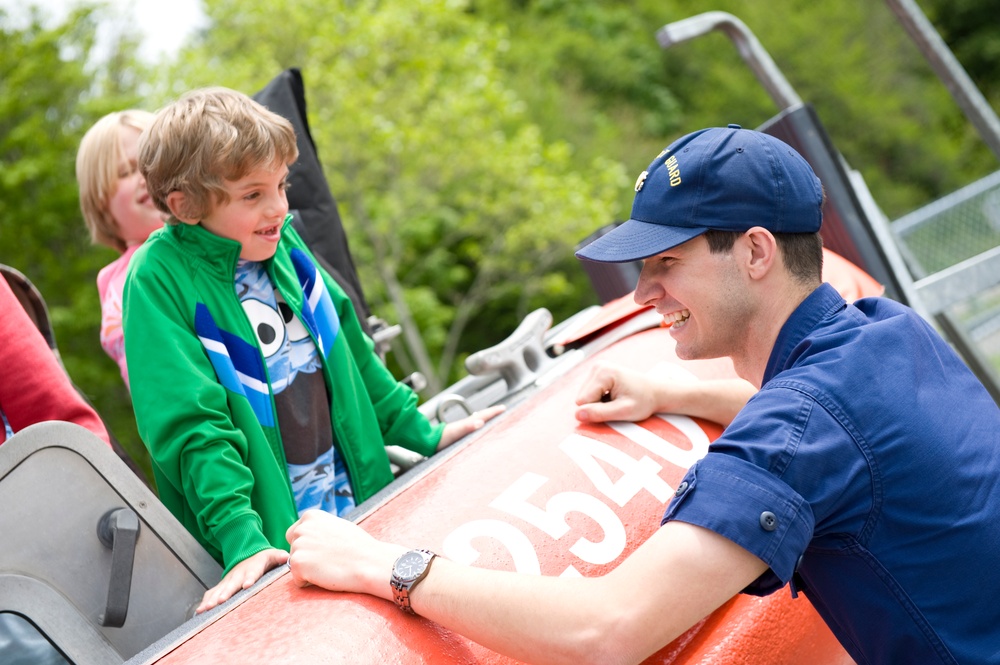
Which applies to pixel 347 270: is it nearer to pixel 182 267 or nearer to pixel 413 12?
pixel 182 267

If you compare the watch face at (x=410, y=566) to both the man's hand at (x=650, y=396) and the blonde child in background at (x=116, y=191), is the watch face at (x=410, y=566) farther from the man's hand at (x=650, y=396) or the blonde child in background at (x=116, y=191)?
the blonde child in background at (x=116, y=191)

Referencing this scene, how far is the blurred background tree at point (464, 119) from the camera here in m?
11.6

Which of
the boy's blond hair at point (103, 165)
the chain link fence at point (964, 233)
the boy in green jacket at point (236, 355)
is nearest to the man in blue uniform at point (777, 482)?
the boy in green jacket at point (236, 355)

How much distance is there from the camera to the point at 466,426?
2637mm

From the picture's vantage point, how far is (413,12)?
15.1m

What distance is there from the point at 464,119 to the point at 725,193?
1381 cm

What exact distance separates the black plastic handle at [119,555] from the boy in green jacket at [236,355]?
15 cm

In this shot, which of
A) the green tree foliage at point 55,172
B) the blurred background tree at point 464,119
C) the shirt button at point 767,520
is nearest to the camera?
the shirt button at point 767,520

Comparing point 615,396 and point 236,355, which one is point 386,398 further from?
point 615,396

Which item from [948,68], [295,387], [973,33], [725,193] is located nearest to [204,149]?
[295,387]

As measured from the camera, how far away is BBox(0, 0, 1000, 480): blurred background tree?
11562 mm

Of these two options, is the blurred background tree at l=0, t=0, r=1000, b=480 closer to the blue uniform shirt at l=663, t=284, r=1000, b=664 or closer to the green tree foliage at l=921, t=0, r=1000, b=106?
the green tree foliage at l=921, t=0, r=1000, b=106

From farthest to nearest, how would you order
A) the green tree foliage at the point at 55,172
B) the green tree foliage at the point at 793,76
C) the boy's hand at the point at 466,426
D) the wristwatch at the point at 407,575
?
1. the green tree foliage at the point at 793,76
2. the green tree foliage at the point at 55,172
3. the boy's hand at the point at 466,426
4. the wristwatch at the point at 407,575

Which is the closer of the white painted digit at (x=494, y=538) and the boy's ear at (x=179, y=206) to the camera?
the white painted digit at (x=494, y=538)
